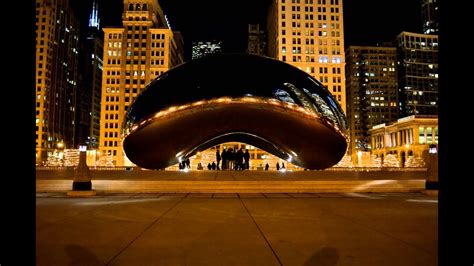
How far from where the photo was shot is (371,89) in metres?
118

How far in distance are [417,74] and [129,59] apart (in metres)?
88.9

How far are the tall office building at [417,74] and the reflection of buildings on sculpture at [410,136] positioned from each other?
3099 cm

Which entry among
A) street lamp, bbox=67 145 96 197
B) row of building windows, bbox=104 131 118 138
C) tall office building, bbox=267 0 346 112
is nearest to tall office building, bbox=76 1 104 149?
row of building windows, bbox=104 131 118 138

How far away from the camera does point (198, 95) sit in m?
5.17

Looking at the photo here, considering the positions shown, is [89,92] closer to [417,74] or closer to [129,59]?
[129,59]

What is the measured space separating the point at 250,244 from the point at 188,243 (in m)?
0.56

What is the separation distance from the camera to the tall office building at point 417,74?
116m

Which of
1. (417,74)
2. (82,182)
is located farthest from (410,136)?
(82,182)

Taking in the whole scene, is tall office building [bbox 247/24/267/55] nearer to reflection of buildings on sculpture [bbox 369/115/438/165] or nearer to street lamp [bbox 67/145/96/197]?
reflection of buildings on sculpture [bbox 369/115/438/165]

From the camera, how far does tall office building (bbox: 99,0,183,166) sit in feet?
280

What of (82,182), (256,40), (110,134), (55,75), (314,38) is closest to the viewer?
(82,182)

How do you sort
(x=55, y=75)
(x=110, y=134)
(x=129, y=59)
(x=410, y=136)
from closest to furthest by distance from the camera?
1. (x=410, y=136)
2. (x=110, y=134)
3. (x=129, y=59)
4. (x=55, y=75)

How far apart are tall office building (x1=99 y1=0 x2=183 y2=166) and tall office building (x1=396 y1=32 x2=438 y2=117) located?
7651 centimetres
